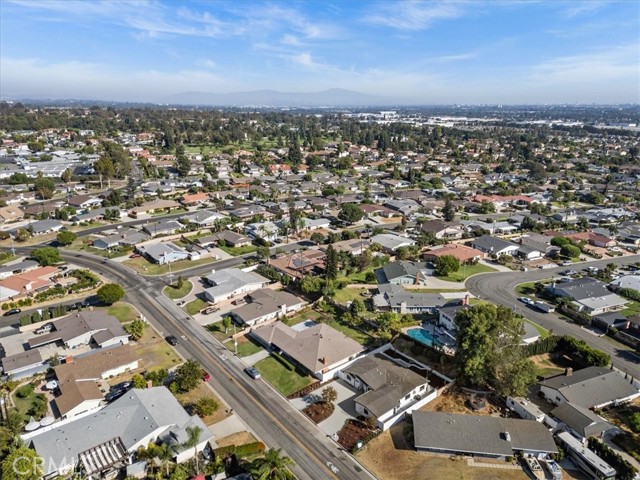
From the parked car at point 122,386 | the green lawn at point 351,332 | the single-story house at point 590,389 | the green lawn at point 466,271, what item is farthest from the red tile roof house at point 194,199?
the single-story house at point 590,389

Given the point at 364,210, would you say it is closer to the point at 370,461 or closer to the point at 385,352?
the point at 385,352

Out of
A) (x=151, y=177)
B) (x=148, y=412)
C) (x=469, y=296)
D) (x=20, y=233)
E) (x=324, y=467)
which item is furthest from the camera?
(x=151, y=177)

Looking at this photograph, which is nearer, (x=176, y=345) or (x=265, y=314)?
(x=176, y=345)

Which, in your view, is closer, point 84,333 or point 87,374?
point 87,374

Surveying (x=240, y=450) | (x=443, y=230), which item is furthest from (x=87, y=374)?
(x=443, y=230)

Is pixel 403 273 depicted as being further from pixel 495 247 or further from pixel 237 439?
pixel 237 439

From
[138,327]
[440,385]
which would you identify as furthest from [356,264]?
[138,327]

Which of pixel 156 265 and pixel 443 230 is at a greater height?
pixel 443 230
